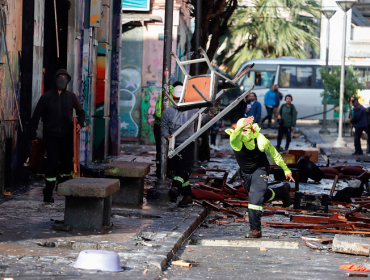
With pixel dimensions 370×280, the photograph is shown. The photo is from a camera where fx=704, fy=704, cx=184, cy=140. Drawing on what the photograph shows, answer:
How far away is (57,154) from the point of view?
10.0 metres

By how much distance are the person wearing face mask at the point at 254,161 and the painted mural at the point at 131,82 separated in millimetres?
15441

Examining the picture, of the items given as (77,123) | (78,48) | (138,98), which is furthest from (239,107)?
(77,123)

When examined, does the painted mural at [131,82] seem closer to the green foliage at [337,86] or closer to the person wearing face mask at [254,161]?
the green foliage at [337,86]

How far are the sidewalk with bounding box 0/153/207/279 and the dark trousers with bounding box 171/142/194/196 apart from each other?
0.31 meters

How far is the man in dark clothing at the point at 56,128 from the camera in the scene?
991 cm

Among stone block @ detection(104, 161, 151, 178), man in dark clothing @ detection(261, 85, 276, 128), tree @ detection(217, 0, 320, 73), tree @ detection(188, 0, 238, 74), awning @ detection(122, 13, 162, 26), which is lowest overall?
stone block @ detection(104, 161, 151, 178)

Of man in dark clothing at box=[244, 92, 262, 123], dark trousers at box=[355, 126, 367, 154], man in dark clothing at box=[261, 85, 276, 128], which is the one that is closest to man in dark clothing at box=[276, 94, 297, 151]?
man in dark clothing at box=[244, 92, 262, 123]

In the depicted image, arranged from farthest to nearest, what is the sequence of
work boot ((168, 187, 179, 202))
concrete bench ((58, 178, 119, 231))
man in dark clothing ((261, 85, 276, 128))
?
1. man in dark clothing ((261, 85, 276, 128))
2. work boot ((168, 187, 179, 202))
3. concrete bench ((58, 178, 119, 231))

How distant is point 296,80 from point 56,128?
30.9 metres

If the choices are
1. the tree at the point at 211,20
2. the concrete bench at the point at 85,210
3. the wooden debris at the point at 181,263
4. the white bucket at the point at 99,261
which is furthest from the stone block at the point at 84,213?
the tree at the point at 211,20

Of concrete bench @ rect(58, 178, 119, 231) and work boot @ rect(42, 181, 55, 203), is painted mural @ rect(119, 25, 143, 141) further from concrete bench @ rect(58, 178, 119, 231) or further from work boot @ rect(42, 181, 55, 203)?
concrete bench @ rect(58, 178, 119, 231)

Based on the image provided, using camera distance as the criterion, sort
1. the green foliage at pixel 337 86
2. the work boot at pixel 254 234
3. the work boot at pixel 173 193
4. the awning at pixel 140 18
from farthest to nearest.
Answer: the green foliage at pixel 337 86, the awning at pixel 140 18, the work boot at pixel 173 193, the work boot at pixel 254 234

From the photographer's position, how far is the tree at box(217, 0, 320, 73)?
48.6 m

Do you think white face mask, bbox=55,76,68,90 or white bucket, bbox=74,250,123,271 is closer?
white bucket, bbox=74,250,123,271
